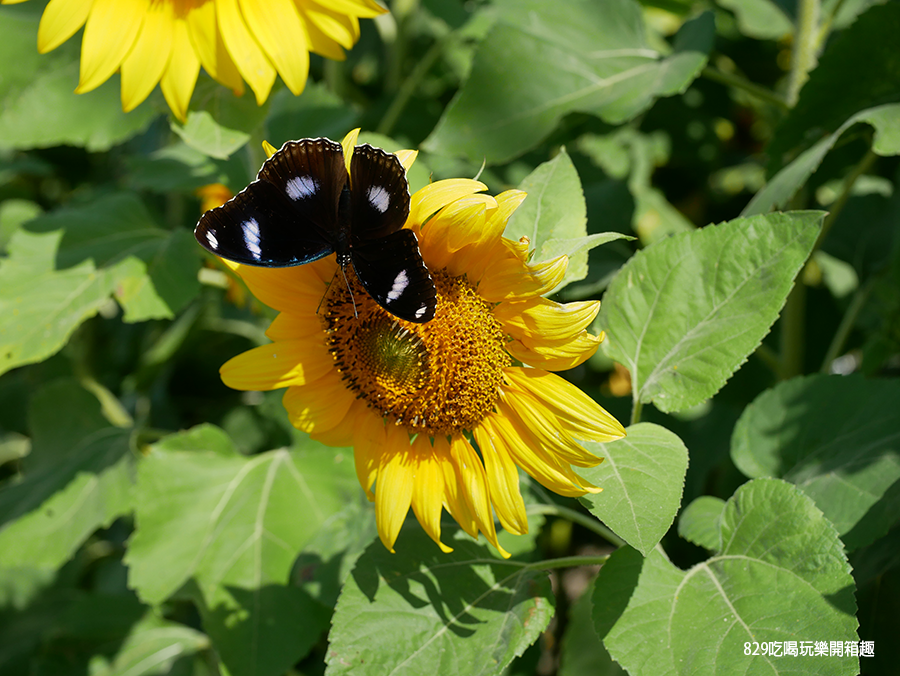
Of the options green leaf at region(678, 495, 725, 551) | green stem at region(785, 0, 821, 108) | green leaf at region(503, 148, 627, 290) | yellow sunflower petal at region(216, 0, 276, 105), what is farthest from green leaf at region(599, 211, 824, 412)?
green stem at region(785, 0, 821, 108)

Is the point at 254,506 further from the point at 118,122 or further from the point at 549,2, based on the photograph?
the point at 549,2

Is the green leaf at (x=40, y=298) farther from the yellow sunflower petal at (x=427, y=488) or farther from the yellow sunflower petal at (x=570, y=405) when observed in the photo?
the yellow sunflower petal at (x=570, y=405)

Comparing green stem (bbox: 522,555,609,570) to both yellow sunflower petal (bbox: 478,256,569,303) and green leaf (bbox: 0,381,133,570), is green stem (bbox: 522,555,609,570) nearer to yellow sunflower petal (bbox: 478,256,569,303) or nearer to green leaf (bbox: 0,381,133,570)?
yellow sunflower petal (bbox: 478,256,569,303)

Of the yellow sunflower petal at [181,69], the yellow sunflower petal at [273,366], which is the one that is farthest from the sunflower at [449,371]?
the yellow sunflower petal at [181,69]

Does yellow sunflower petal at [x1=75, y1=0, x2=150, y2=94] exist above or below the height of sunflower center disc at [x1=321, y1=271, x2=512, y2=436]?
above

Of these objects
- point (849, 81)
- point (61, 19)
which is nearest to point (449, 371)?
point (61, 19)

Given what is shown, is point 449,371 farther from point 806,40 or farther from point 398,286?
point 806,40

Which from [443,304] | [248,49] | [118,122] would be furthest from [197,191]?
[443,304]
